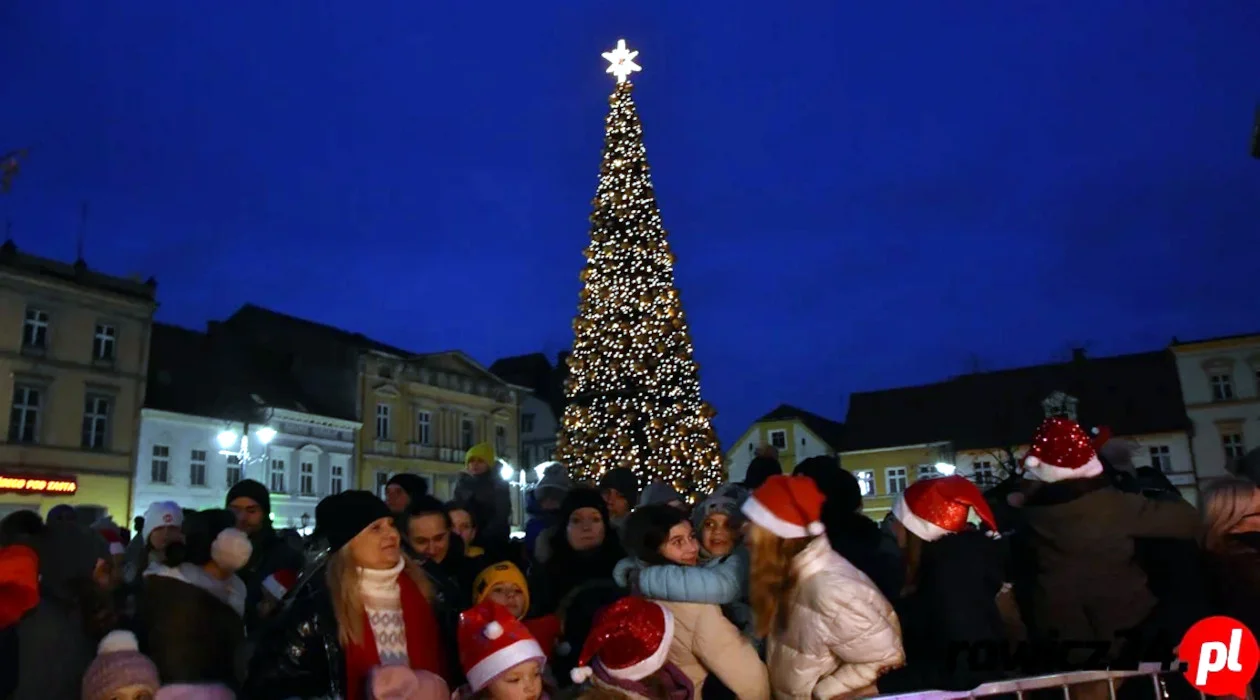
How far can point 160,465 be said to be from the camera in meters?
29.9

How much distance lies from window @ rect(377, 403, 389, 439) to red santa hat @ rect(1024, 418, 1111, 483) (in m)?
36.9

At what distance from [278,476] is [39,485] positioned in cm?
830

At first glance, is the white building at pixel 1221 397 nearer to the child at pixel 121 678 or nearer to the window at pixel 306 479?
the window at pixel 306 479

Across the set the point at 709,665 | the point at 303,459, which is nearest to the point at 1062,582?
the point at 709,665

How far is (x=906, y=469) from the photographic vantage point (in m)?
46.4

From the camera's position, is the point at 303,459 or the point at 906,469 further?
the point at 906,469

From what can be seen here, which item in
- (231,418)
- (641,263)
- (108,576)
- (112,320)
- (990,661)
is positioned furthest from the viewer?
(231,418)

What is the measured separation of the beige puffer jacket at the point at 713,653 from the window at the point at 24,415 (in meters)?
29.3

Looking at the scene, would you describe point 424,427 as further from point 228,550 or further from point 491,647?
point 491,647

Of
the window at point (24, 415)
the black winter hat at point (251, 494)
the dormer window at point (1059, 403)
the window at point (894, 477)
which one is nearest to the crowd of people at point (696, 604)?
the black winter hat at point (251, 494)

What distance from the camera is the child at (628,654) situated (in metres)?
3.59

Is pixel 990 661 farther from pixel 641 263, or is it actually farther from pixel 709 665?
pixel 641 263

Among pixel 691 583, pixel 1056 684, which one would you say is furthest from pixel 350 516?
pixel 1056 684

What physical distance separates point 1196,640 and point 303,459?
35.3 m
